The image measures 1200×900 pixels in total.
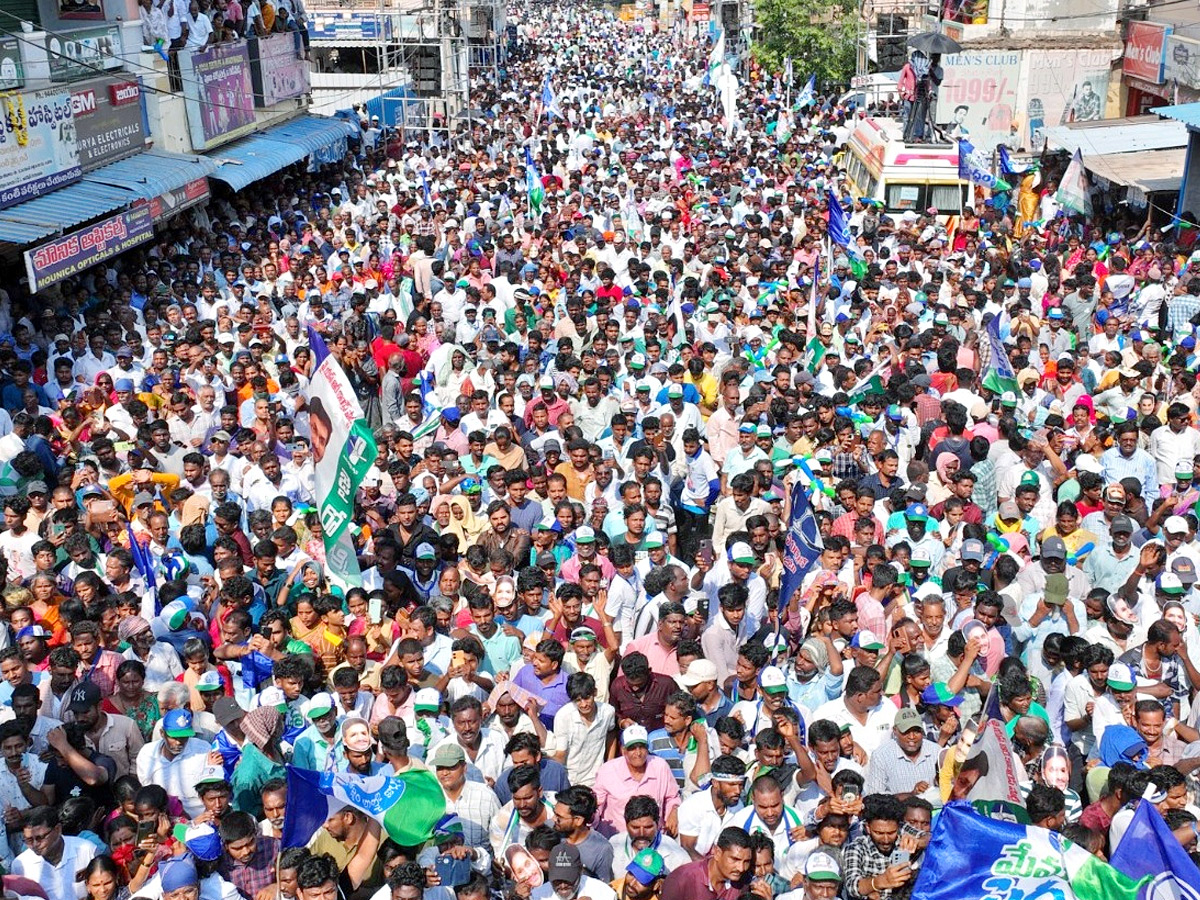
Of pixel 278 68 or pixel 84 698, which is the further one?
pixel 278 68

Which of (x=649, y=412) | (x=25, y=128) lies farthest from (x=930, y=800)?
(x=25, y=128)

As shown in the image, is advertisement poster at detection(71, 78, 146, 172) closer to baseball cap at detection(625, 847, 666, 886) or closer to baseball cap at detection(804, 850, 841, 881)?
baseball cap at detection(625, 847, 666, 886)

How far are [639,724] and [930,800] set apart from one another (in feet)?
4.26

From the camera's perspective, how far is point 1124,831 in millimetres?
5148

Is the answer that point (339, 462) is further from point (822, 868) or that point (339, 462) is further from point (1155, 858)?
point (1155, 858)

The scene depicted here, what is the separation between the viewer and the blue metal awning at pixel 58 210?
14.3m

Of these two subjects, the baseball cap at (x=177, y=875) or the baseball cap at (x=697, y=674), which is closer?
the baseball cap at (x=177, y=875)

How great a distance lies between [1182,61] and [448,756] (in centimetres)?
2044

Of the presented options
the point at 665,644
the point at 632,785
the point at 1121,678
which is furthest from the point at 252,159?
the point at 1121,678

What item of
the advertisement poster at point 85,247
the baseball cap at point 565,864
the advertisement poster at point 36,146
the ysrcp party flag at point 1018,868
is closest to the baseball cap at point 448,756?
the baseball cap at point 565,864

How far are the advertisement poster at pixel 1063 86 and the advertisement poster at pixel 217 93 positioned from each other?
14662 millimetres

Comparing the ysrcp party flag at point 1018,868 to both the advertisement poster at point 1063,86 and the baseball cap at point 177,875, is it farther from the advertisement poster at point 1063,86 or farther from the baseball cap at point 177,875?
the advertisement poster at point 1063,86

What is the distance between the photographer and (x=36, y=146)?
1559cm

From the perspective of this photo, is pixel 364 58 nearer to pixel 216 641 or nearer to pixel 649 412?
pixel 649 412
